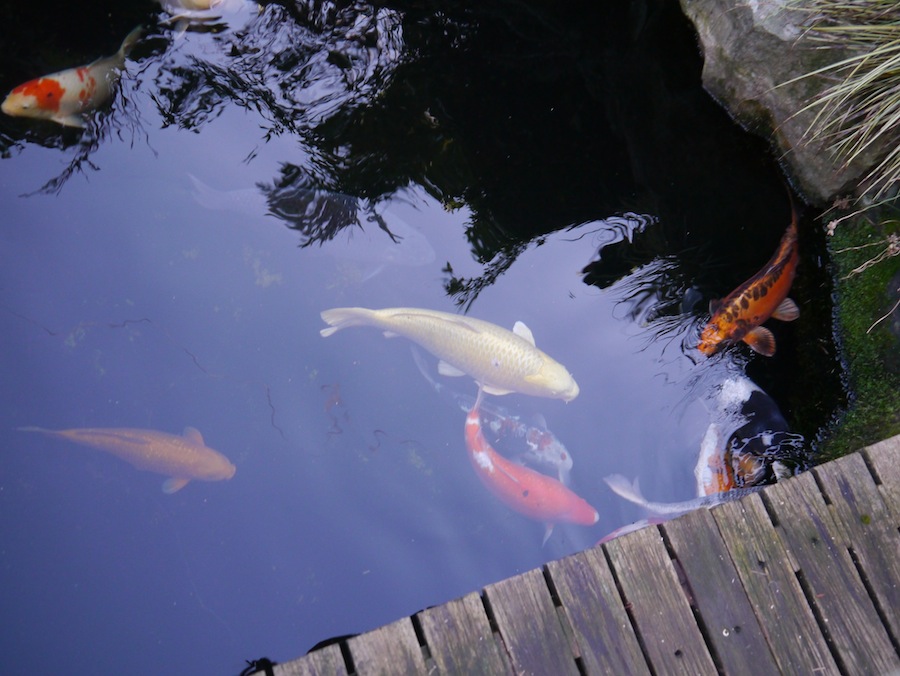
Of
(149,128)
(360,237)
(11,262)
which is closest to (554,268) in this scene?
(360,237)

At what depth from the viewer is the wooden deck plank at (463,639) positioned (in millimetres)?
2473

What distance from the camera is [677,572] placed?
2676mm

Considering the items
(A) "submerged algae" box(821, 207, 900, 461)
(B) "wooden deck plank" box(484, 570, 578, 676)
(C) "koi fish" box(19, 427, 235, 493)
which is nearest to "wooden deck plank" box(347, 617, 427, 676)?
(B) "wooden deck plank" box(484, 570, 578, 676)

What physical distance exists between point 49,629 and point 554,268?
11.1 ft

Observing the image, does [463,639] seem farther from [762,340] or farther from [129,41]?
[129,41]

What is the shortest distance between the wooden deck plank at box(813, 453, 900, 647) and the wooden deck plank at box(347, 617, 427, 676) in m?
1.93

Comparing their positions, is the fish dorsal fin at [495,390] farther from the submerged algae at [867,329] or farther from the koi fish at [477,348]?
the submerged algae at [867,329]

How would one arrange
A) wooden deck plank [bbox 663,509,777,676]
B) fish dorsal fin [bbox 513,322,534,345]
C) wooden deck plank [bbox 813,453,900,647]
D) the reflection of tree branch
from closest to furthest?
wooden deck plank [bbox 663,509,777,676], wooden deck plank [bbox 813,453,900,647], fish dorsal fin [bbox 513,322,534,345], the reflection of tree branch

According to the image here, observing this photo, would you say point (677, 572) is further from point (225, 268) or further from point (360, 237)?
point (225, 268)

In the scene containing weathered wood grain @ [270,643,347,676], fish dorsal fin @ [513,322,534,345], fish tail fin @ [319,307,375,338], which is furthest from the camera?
fish dorsal fin @ [513,322,534,345]

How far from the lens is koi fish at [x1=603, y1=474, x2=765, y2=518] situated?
343cm

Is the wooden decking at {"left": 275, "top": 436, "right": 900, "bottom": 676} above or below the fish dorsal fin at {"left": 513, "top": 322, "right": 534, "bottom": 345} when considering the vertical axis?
below

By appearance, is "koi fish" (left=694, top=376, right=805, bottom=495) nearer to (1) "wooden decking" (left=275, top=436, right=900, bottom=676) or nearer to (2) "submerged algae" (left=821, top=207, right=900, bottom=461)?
(2) "submerged algae" (left=821, top=207, right=900, bottom=461)

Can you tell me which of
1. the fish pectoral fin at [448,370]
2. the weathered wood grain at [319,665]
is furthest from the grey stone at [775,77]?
the weathered wood grain at [319,665]
